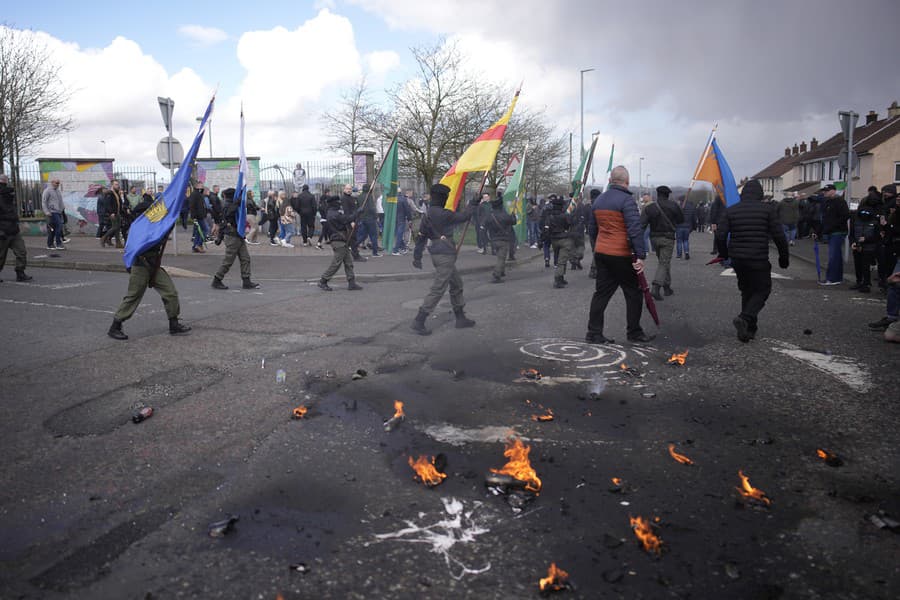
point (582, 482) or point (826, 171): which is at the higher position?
point (826, 171)

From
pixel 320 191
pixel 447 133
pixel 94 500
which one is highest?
pixel 447 133

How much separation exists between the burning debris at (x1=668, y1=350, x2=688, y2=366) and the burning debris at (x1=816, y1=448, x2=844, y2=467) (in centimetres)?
225

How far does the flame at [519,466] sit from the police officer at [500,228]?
928cm

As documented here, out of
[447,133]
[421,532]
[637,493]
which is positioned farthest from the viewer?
[447,133]

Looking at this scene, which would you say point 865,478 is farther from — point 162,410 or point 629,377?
point 162,410

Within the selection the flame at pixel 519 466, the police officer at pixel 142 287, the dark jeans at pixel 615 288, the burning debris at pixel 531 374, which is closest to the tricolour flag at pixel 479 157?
the dark jeans at pixel 615 288

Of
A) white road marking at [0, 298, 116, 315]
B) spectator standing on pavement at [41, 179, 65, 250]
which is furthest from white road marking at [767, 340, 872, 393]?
spectator standing on pavement at [41, 179, 65, 250]

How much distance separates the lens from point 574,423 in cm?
475

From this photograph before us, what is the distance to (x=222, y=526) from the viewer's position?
130 inches

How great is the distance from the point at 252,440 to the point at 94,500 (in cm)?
107

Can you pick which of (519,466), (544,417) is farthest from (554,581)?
(544,417)

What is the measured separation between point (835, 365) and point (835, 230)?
7.21m

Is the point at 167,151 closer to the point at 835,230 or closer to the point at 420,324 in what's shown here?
the point at 420,324

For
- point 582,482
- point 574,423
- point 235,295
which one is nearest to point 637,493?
point 582,482
